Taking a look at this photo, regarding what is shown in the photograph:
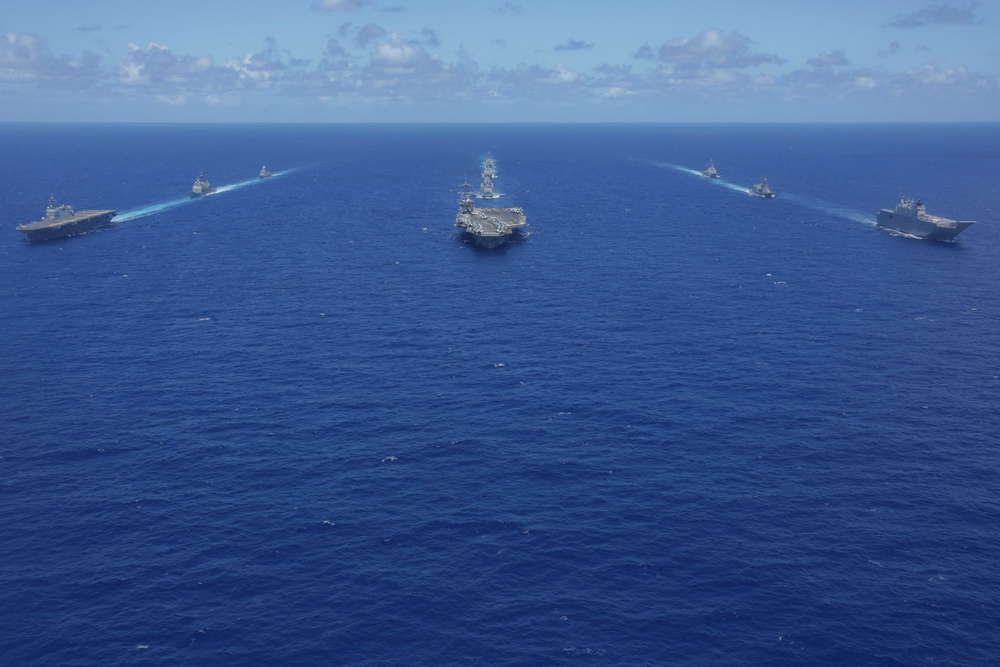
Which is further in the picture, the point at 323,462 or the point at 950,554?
the point at 323,462

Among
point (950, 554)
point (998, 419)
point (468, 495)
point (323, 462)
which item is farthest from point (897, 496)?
point (323, 462)

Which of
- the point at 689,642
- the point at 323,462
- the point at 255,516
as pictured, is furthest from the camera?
the point at 323,462

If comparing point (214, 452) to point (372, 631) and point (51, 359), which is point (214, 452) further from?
point (51, 359)

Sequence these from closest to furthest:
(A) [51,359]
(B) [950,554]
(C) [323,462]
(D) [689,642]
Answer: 1. (D) [689,642]
2. (B) [950,554]
3. (C) [323,462]
4. (A) [51,359]

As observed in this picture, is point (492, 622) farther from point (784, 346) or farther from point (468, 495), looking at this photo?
point (784, 346)

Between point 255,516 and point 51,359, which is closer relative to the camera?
point 255,516

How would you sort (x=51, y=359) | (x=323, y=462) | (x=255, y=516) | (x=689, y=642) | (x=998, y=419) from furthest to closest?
1. (x=51, y=359)
2. (x=998, y=419)
3. (x=323, y=462)
4. (x=255, y=516)
5. (x=689, y=642)

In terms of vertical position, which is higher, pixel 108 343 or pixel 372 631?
pixel 108 343

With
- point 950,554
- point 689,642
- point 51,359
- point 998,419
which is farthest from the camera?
point 51,359

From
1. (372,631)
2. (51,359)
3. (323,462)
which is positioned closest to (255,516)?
(323,462)
